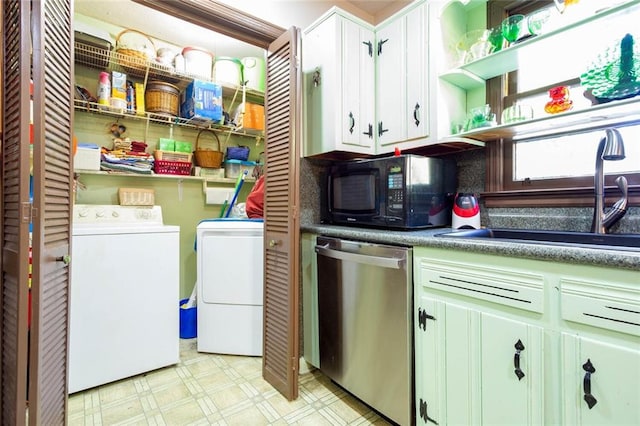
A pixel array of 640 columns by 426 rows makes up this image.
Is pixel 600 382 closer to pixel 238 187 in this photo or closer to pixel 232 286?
pixel 232 286

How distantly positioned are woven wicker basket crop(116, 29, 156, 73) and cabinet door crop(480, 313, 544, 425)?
2704mm

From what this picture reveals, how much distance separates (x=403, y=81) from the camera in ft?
5.84

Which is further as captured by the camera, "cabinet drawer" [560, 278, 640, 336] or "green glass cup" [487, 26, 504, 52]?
"green glass cup" [487, 26, 504, 52]

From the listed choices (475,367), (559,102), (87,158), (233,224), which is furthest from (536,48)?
Result: (87,158)

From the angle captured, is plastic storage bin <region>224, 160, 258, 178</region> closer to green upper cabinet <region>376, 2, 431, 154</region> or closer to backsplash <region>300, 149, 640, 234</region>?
backsplash <region>300, 149, 640, 234</region>

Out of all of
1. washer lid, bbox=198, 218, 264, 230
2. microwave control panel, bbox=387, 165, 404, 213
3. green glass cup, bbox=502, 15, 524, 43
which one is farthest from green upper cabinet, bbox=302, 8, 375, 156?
green glass cup, bbox=502, 15, 524, 43

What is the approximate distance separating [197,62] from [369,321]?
7.81 ft

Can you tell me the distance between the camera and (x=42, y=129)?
1030mm

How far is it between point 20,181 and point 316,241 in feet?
4.18

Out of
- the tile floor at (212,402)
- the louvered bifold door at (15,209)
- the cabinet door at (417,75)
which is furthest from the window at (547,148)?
the louvered bifold door at (15,209)

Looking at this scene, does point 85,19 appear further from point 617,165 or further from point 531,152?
point 617,165

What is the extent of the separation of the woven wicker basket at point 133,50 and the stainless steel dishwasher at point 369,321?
6.33 feet

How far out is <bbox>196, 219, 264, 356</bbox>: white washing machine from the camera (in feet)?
7.15

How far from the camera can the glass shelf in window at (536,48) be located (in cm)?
117
